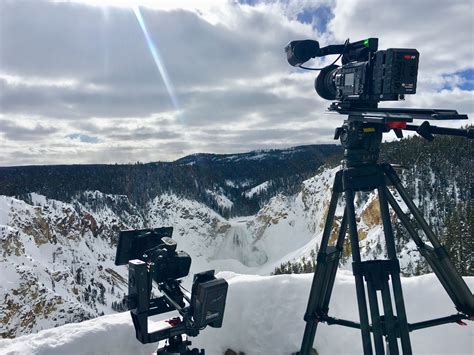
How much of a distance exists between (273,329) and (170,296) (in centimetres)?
482

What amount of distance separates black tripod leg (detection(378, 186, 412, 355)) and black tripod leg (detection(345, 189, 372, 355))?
254mm

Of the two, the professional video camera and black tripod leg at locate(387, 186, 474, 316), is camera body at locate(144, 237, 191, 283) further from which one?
black tripod leg at locate(387, 186, 474, 316)

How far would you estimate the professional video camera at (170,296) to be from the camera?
4.21 metres

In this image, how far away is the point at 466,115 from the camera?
12.5ft

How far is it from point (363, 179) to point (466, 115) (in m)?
1.31

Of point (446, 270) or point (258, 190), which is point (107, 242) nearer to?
point (258, 190)

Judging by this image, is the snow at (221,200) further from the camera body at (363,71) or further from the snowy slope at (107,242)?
the camera body at (363,71)

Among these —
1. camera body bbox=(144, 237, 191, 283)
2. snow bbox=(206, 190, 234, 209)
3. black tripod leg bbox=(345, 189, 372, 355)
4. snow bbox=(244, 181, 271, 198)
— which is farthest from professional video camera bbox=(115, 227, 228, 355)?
snow bbox=(244, 181, 271, 198)

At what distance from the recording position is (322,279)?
5281mm

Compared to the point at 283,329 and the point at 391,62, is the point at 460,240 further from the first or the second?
the point at 391,62

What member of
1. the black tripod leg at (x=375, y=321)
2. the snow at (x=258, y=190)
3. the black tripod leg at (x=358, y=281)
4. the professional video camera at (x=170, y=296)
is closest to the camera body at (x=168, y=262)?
the professional video camera at (x=170, y=296)

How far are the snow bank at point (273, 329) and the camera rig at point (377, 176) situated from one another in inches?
141

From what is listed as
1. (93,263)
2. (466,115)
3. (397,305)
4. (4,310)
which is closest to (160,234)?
(397,305)

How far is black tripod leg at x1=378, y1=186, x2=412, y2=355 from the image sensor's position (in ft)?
14.2
